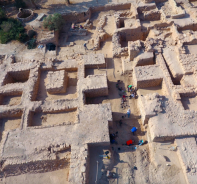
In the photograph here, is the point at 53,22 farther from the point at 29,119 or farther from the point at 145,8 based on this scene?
the point at 29,119

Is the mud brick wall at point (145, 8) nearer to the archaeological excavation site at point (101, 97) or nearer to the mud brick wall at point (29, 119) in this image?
the archaeological excavation site at point (101, 97)

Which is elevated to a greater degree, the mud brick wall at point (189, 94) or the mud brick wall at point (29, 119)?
the mud brick wall at point (189, 94)

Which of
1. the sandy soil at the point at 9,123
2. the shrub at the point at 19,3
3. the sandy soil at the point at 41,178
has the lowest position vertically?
the sandy soil at the point at 41,178

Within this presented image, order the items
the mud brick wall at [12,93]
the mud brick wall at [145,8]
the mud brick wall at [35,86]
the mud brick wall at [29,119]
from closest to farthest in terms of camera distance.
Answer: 1. the mud brick wall at [29,119]
2. the mud brick wall at [35,86]
3. the mud brick wall at [12,93]
4. the mud brick wall at [145,8]

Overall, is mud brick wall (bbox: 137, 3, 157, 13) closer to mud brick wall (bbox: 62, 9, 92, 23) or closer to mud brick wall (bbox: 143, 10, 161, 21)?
mud brick wall (bbox: 143, 10, 161, 21)

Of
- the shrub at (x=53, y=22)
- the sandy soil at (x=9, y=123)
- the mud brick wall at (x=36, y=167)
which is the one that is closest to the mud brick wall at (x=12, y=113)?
the sandy soil at (x=9, y=123)

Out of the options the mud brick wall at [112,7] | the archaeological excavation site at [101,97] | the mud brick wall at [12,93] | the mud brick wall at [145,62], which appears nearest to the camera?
the archaeological excavation site at [101,97]
